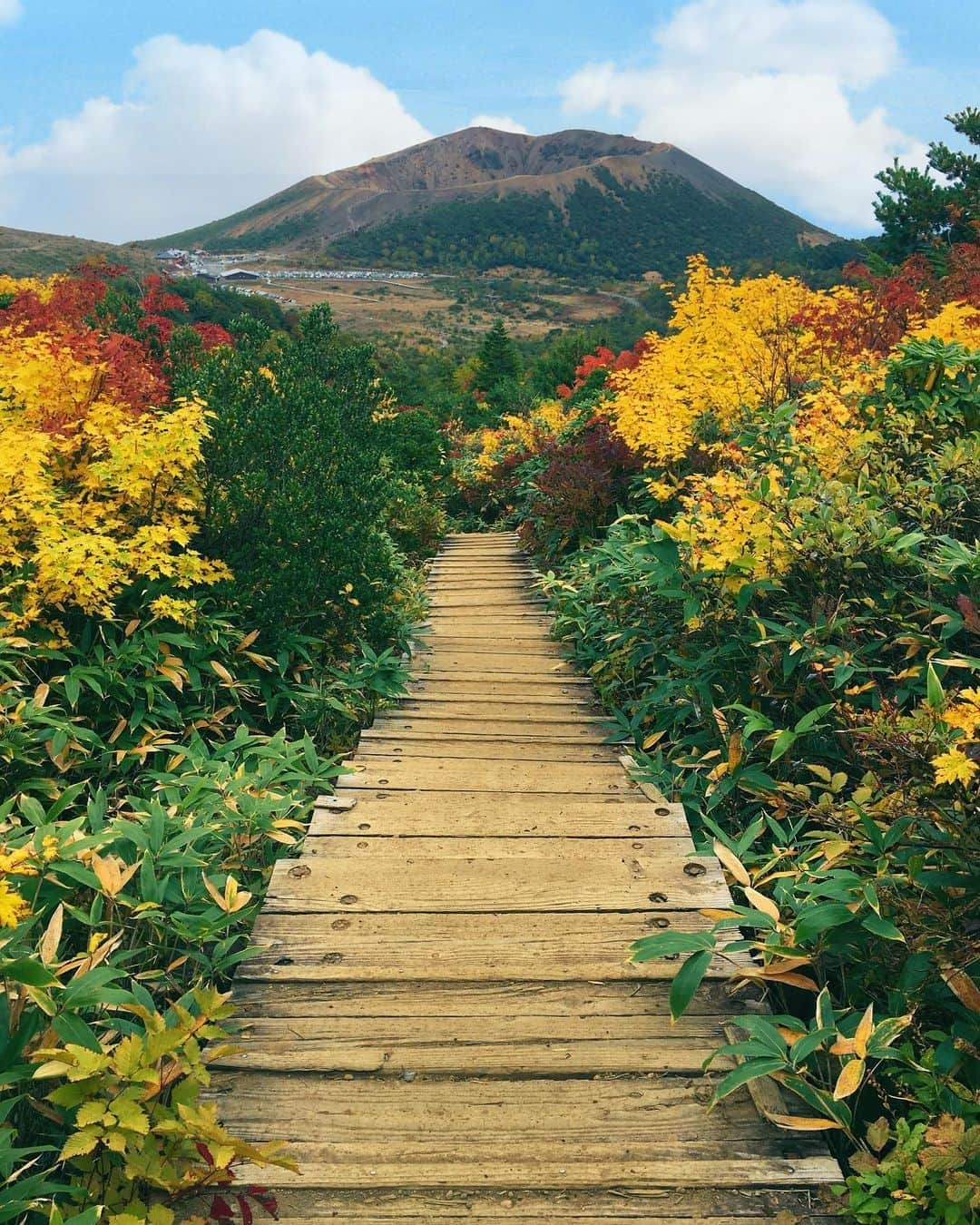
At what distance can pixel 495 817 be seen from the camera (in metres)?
2.94

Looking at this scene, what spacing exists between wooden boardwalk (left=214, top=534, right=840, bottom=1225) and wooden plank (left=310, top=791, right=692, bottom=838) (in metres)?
0.01

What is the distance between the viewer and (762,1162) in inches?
62.8

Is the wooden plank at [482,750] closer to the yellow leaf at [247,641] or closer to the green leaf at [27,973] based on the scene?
the yellow leaf at [247,641]

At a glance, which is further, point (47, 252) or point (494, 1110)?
point (47, 252)

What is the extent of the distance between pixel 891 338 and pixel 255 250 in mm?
130535

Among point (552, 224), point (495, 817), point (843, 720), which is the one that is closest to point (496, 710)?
point (495, 817)

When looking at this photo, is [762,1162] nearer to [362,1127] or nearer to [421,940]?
[362,1127]

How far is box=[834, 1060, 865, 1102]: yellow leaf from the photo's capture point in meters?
1.61

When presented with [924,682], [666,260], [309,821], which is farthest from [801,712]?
[666,260]

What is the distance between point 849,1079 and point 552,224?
4611 inches

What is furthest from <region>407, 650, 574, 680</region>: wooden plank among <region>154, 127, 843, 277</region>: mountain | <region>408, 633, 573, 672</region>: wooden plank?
<region>154, 127, 843, 277</region>: mountain

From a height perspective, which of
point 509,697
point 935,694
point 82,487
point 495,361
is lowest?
point 509,697

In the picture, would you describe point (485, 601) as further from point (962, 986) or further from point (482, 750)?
point (962, 986)

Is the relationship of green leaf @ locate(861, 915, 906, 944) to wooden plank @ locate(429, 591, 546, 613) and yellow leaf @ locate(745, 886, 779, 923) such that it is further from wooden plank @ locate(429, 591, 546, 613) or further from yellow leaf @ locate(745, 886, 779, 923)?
wooden plank @ locate(429, 591, 546, 613)
